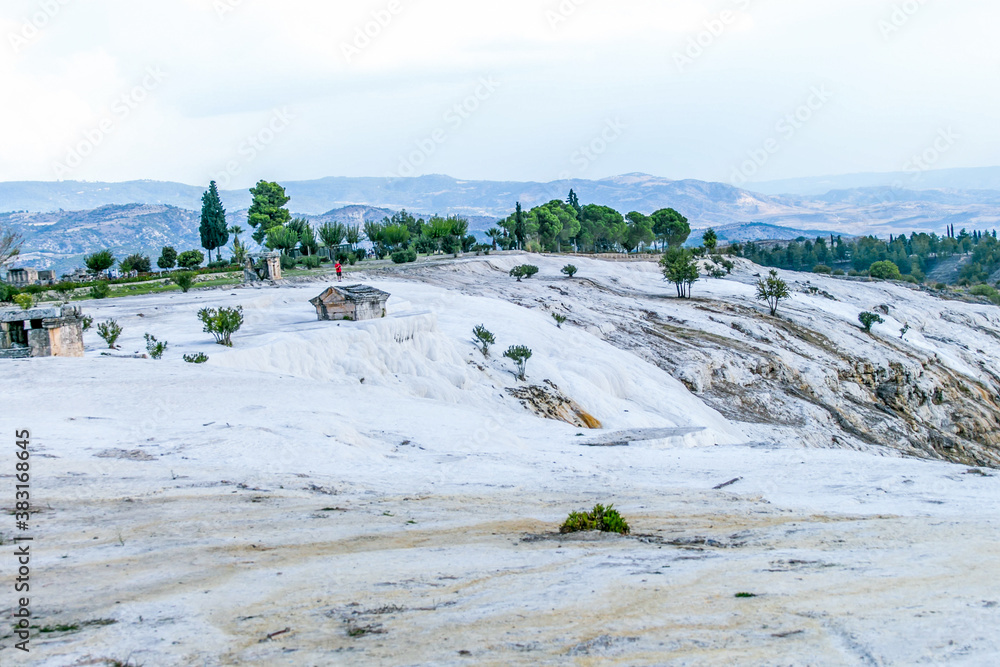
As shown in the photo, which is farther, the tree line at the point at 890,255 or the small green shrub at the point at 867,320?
the tree line at the point at 890,255

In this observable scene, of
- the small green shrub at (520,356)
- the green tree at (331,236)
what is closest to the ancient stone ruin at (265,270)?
the green tree at (331,236)

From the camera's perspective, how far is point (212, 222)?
67.9 meters

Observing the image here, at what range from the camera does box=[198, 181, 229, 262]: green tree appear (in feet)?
222

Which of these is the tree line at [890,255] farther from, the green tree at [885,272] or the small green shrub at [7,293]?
the small green shrub at [7,293]

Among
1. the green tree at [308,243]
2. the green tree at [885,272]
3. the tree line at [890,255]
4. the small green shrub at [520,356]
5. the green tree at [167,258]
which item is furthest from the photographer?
the tree line at [890,255]

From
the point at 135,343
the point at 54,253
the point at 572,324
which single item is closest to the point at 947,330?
the point at 572,324

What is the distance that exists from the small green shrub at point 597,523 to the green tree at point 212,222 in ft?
204

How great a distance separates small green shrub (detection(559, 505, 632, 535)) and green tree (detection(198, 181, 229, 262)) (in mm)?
62093

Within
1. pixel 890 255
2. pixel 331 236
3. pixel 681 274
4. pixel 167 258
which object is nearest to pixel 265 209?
pixel 331 236

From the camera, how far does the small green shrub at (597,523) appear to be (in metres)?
11.7

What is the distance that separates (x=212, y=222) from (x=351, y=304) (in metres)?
43.1

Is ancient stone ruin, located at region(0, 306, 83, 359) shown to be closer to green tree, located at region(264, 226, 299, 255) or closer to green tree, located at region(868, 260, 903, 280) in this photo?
green tree, located at region(264, 226, 299, 255)

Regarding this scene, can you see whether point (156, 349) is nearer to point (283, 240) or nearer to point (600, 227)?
point (283, 240)

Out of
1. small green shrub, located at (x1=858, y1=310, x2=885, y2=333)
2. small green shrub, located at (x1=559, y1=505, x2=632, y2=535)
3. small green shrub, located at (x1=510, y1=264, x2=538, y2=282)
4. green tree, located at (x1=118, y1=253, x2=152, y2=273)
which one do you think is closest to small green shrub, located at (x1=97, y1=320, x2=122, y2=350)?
small green shrub, located at (x1=559, y1=505, x2=632, y2=535)
